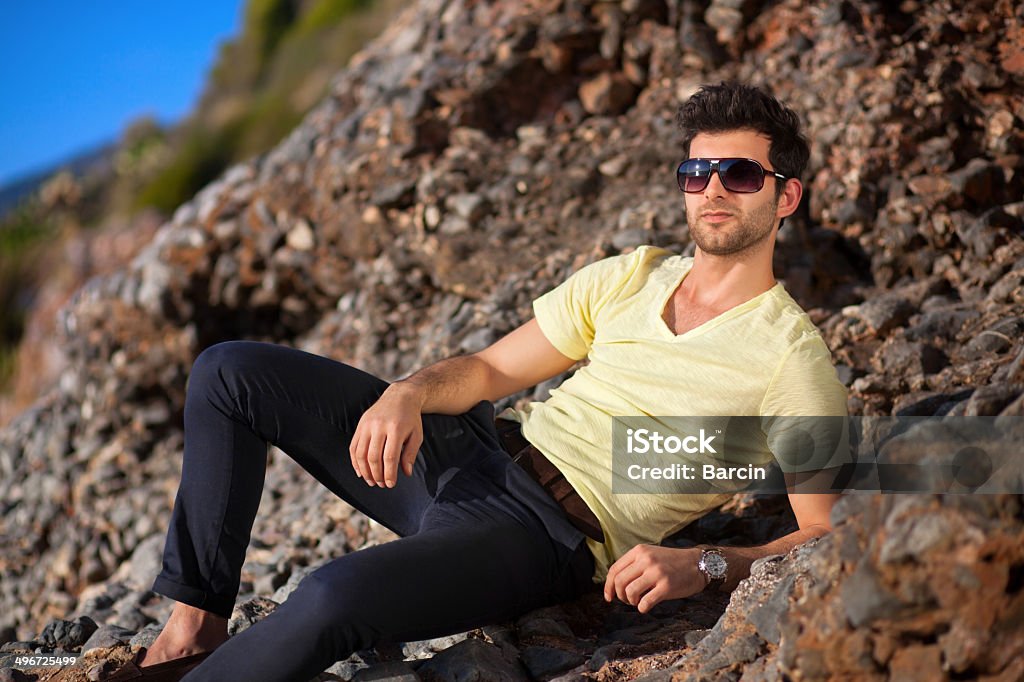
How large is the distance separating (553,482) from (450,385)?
1.76ft

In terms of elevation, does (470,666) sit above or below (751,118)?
below

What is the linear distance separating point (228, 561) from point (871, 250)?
398 cm

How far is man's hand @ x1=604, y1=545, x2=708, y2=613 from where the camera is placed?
9.41 feet

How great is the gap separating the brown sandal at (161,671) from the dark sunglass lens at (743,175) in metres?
2.45

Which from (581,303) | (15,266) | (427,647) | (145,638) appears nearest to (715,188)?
(581,303)

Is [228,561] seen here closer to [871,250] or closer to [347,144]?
[871,250]

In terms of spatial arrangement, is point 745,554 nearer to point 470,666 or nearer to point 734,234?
point 470,666

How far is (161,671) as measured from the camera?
3125 millimetres

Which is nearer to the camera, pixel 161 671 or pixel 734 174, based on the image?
pixel 161 671

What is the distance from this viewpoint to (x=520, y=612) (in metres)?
3.24

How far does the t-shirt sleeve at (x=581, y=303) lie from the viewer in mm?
3746

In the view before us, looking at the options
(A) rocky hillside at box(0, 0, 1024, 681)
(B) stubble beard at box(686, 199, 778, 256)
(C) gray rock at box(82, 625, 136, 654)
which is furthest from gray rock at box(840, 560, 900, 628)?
(C) gray rock at box(82, 625, 136, 654)

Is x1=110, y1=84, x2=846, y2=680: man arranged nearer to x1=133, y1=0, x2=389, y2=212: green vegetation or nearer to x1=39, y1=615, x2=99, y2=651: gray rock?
x1=39, y1=615, x2=99, y2=651: gray rock

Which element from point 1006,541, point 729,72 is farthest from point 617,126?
point 1006,541
